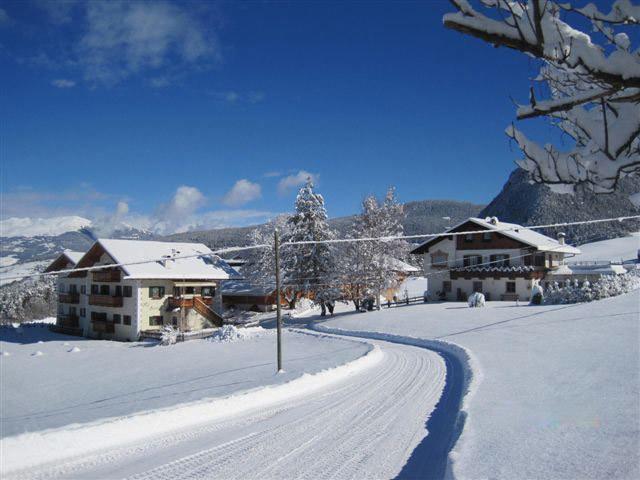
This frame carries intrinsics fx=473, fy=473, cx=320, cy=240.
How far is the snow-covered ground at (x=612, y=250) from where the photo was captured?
281 feet

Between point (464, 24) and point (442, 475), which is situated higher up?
point (464, 24)

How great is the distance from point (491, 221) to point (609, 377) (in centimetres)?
3555

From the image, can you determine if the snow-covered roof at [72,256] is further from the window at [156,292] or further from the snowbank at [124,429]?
the snowbank at [124,429]

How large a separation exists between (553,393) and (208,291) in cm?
3890

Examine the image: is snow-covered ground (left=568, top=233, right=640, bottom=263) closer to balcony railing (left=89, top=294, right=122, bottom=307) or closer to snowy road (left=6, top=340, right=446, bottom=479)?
balcony railing (left=89, top=294, right=122, bottom=307)

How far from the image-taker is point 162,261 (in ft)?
143

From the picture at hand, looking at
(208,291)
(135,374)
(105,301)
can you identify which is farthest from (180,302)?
(135,374)

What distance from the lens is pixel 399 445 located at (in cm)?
973

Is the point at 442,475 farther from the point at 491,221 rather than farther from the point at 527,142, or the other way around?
the point at 491,221

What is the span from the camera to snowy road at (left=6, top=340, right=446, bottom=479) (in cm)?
849

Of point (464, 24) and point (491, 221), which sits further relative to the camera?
point (491, 221)

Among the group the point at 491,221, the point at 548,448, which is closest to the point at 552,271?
the point at 491,221

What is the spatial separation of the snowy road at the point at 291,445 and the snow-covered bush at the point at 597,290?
2628 centimetres

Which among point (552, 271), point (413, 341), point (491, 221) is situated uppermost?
point (491, 221)
